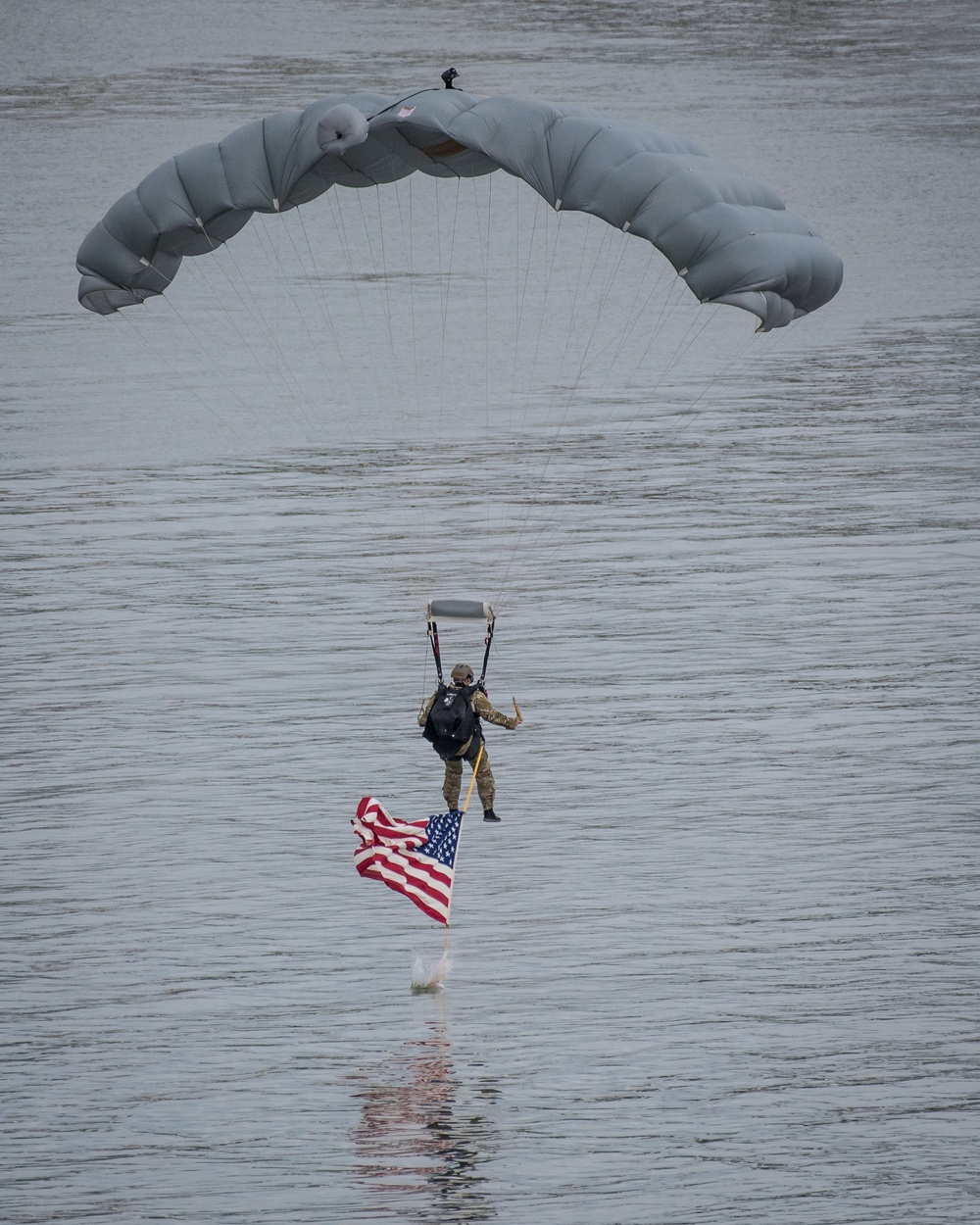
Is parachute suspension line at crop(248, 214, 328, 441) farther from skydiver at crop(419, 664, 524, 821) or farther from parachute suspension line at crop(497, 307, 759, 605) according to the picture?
skydiver at crop(419, 664, 524, 821)

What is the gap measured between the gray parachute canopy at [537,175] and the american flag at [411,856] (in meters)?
9.15

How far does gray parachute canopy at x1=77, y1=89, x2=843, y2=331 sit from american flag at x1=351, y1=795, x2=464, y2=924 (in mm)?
9149

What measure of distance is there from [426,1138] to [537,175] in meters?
17.1

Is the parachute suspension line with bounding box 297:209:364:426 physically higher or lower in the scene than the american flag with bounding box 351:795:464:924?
higher

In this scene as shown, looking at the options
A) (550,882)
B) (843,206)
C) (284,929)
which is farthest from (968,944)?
(843,206)

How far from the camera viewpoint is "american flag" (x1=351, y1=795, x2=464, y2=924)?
95.9ft

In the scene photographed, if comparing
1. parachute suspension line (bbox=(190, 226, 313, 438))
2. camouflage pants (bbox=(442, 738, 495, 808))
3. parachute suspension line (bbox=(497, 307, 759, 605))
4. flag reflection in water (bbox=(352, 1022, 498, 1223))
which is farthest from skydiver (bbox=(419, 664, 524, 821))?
parachute suspension line (bbox=(190, 226, 313, 438))

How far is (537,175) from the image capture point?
28.8 metres

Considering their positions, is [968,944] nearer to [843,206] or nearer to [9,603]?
[9,603]

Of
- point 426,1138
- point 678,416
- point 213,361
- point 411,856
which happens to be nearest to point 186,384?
point 213,361

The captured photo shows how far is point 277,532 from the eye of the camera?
72625mm

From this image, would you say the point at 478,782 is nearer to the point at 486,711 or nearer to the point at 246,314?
the point at 486,711

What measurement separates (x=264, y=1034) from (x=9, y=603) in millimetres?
29413

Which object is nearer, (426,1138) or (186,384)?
(426,1138)
